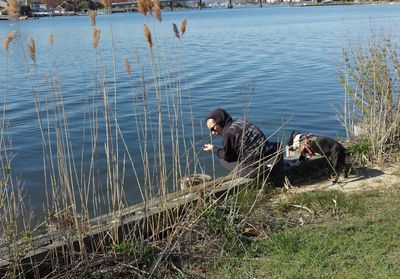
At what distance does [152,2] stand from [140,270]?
222 centimetres

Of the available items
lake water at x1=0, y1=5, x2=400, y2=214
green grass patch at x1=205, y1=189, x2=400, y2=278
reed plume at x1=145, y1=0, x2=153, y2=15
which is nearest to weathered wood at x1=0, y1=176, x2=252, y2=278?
green grass patch at x1=205, y1=189, x2=400, y2=278

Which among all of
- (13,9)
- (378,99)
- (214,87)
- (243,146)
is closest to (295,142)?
(243,146)

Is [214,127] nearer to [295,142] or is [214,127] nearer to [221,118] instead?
[221,118]

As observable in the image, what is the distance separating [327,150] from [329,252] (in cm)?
248

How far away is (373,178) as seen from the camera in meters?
6.61

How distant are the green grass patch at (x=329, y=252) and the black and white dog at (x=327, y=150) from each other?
1413 millimetres

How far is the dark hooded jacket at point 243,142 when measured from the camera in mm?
6141

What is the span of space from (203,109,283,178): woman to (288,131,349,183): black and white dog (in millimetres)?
593

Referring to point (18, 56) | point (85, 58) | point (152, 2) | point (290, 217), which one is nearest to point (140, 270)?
point (290, 217)

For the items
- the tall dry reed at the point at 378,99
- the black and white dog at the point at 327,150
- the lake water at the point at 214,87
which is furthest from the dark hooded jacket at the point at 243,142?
the tall dry reed at the point at 378,99

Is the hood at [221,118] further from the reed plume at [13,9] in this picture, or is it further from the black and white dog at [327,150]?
the reed plume at [13,9]

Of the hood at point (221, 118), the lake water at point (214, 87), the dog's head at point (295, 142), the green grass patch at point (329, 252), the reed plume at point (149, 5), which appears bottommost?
the lake water at point (214, 87)

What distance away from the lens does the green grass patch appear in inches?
161

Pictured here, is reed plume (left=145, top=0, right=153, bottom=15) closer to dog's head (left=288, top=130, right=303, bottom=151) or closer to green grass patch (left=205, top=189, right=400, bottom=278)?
green grass patch (left=205, top=189, right=400, bottom=278)
